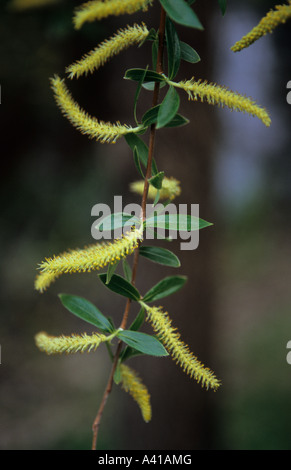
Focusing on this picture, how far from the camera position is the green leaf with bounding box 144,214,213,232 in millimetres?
534

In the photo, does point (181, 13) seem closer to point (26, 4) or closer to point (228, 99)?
point (228, 99)

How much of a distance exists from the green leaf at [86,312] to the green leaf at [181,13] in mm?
409

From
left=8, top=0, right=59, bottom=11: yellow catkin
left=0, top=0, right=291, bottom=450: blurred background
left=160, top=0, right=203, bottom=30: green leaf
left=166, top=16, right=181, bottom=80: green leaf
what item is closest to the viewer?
left=160, top=0, right=203, bottom=30: green leaf

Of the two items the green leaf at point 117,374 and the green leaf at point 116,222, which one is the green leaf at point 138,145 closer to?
the green leaf at point 116,222

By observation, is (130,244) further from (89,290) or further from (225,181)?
(225,181)

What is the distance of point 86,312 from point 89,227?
116cm

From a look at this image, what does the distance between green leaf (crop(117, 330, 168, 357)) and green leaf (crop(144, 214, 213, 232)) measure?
157mm

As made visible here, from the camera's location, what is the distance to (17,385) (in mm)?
2543

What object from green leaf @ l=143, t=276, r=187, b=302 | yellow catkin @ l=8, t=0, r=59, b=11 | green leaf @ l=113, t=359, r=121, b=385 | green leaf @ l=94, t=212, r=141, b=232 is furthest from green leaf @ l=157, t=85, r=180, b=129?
yellow catkin @ l=8, t=0, r=59, b=11

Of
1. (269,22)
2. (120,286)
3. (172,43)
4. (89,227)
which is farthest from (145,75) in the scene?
(89,227)

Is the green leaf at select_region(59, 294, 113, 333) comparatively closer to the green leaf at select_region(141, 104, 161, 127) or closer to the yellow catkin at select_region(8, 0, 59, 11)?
the green leaf at select_region(141, 104, 161, 127)

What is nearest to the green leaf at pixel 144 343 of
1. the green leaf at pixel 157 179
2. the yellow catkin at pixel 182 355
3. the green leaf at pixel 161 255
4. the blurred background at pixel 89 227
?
the yellow catkin at pixel 182 355

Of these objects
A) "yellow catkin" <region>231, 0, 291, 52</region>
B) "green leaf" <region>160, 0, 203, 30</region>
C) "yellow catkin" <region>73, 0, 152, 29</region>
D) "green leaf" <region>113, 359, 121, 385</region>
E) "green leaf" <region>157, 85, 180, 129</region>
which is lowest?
"green leaf" <region>113, 359, 121, 385</region>

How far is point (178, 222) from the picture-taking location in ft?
1.77
